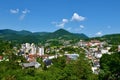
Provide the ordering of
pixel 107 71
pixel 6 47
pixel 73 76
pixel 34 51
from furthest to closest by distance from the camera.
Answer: pixel 34 51, pixel 6 47, pixel 107 71, pixel 73 76

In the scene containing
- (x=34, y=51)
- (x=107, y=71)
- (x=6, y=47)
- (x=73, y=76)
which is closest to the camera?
(x=73, y=76)

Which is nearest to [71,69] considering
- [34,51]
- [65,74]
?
[65,74]

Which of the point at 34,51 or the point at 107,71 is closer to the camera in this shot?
the point at 107,71

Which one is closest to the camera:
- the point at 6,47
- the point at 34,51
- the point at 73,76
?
the point at 73,76

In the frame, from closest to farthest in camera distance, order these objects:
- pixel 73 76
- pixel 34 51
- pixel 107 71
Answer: pixel 73 76
pixel 107 71
pixel 34 51

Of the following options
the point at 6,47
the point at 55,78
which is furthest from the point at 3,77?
the point at 6,47

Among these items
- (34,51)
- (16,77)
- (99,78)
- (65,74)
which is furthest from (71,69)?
(34,51)

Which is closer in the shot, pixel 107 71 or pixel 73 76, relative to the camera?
pixel 73 76

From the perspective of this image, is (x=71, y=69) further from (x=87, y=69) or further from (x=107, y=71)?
(x=107, y=71)

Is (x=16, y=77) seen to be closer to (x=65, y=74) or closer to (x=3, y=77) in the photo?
(x=3, y=77)
